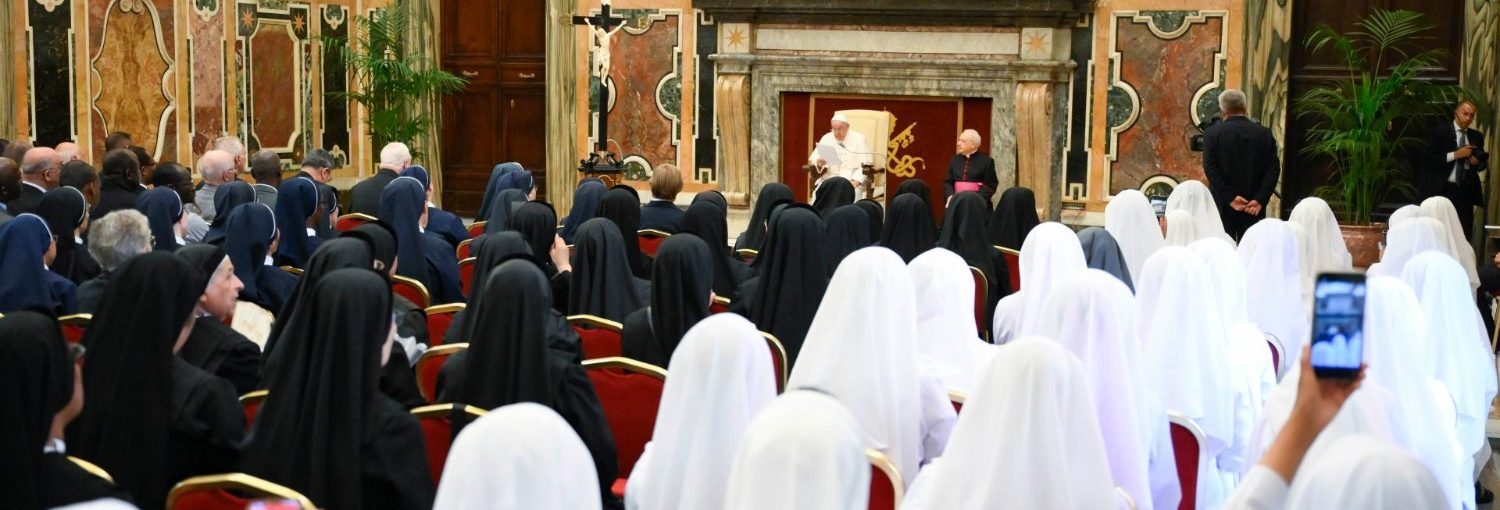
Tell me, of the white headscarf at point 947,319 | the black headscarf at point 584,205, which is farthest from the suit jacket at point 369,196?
the white headscarf at point 947,319

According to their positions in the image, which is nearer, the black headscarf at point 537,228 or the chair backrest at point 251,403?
the chair backrest at point 251,403

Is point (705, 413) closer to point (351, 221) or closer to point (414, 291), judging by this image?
point (414, 291)

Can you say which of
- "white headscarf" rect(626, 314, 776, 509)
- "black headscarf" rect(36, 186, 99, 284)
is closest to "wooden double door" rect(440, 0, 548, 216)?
"black headscarf" rect(36, 186, 99, 284)

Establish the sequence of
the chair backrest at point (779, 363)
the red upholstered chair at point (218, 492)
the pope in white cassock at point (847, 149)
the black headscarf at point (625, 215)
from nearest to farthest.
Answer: the red upholstered chair at point (218, 492)
the chair backrest at point (779, 363)
the black headscarf at point (625, 215)
the pope in white cassock at point (847, 149)

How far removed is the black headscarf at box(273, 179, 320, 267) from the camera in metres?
6.97

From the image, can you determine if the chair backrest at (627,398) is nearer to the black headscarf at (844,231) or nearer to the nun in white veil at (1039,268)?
the nun in white veil at (1039,268)

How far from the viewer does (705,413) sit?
3.16 m

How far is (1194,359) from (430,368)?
7.04 ft

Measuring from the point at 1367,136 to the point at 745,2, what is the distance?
474cm

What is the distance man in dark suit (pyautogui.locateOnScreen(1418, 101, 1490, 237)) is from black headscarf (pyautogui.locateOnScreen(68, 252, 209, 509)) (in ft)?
28.8

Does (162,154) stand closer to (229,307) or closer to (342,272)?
(229,307)

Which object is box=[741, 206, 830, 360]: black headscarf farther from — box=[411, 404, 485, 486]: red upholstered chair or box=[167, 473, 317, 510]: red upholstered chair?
box=[167, 473, 317, 510]: red upholstered chair

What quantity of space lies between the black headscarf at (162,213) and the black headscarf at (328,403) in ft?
11.2

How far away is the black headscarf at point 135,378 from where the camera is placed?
3.38 metres
